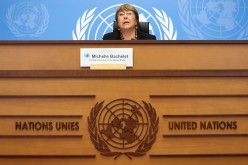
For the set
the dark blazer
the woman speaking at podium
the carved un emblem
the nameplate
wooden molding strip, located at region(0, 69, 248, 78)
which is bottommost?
the carved un emblem

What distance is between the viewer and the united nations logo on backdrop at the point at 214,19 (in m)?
4.64

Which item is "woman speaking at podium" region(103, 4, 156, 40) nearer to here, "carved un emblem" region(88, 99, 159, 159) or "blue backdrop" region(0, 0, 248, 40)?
"carved un emblem" region(88, 99, 159, 159)

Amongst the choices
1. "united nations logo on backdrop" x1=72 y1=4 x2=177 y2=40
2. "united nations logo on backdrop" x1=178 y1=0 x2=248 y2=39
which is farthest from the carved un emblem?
"united nations logo on backdrop" x1=178 y1=0 x2=248 y2=39

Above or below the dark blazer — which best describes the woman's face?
above

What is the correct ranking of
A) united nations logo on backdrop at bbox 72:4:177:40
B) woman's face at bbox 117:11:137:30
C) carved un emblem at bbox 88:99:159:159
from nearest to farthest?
1. carved un emblem at bbox 88:99:159:159
2. woman's face at bbox 117:11:137:30
3. united nations logo on backdrop at bbox 72:4:177:40

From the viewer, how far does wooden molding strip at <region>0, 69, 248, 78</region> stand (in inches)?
88.8

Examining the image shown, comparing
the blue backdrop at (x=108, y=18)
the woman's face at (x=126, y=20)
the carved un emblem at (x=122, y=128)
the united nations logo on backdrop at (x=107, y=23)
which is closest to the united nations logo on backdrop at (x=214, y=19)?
the blue backdrop at (x=108, y=18)

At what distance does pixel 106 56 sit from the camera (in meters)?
2.30

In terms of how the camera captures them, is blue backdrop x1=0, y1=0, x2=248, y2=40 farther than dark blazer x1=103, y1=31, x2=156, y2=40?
Yes

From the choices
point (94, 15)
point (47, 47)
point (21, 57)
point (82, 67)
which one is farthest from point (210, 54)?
point (94, 15)

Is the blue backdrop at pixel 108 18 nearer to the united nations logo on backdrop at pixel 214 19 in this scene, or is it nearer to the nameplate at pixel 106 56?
the united nations logo on backdrop at pixel 214 19

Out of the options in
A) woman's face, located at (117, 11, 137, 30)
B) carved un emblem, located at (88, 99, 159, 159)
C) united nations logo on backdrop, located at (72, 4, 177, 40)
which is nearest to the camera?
carved un emblem, located at (88, 99, 159, 159)

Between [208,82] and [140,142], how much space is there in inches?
19.7

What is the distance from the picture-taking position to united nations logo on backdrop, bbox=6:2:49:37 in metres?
4.64
